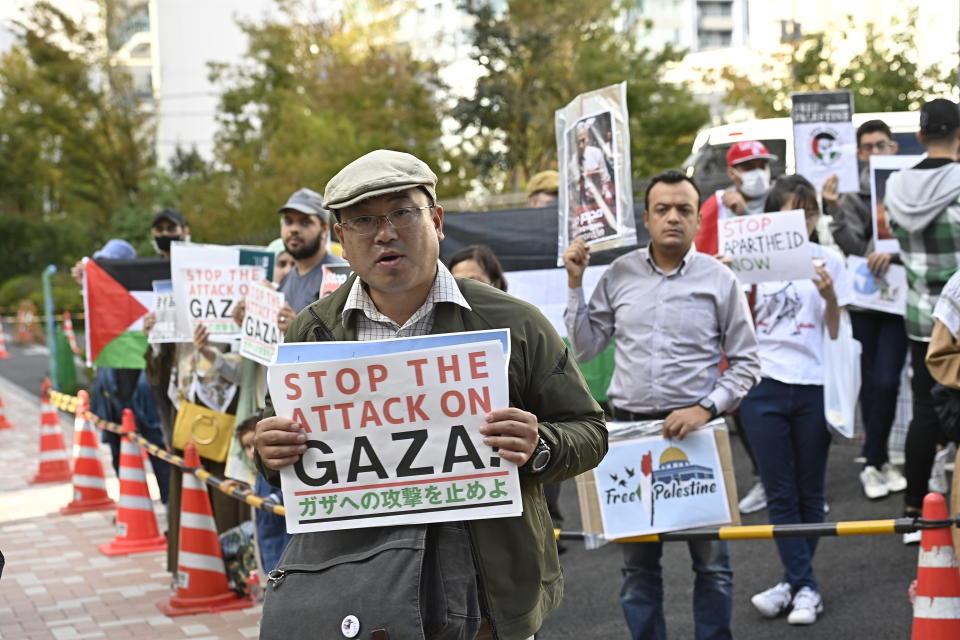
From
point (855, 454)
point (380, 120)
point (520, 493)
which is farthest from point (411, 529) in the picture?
point (380, 120)

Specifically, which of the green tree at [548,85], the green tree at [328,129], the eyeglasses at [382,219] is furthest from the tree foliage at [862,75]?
the eyeglasses at [382,219]

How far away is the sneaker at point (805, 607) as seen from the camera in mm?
6316

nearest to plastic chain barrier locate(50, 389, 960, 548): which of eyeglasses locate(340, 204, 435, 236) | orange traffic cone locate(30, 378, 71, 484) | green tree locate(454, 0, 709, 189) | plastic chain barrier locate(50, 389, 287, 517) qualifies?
plastic chain barrier locate(50, 389, 287, 517)

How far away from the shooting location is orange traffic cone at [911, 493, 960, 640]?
4457 mm

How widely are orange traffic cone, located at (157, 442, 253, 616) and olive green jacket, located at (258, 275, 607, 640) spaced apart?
4.43 m

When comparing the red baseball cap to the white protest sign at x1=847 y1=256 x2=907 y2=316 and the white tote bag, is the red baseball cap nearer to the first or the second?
the white protest sign at x1=847 y1=256 x2=907 y2=316

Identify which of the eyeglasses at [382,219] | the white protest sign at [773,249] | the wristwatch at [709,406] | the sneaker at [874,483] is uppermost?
the eyeglasses at [382,219]

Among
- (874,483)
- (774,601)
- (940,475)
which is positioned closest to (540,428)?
(774,601)

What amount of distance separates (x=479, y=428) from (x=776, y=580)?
459 centimetres

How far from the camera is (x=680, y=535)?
540 centimetres

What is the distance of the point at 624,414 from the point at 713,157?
6.87m

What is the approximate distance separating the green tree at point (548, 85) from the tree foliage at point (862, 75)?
2.49 meters

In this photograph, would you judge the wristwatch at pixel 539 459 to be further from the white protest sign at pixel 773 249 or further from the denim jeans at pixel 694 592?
the white protest sign at pixel 773 249

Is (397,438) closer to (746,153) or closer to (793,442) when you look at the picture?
(793,442)
